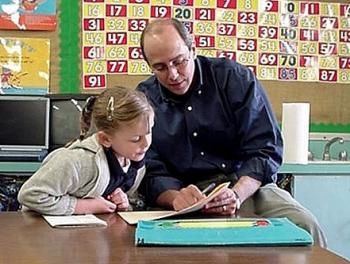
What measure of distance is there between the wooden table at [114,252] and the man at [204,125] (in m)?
0.68

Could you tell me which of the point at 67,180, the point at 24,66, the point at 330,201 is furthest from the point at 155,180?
the point at 24,66

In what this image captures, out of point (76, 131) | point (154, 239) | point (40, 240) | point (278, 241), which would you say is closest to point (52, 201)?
point (40, 240)

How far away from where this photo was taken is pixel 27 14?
9.41 feet

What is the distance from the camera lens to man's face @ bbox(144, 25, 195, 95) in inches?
75.7

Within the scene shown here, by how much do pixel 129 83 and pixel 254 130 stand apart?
1078 mm

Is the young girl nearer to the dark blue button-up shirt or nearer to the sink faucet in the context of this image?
the dark blue button-up shirt

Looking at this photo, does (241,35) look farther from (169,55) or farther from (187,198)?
(187,198)

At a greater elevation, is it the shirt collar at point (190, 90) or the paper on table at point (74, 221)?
the shirt collar at point (190, 90)

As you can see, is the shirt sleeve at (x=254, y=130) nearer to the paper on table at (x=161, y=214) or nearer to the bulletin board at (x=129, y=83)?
the paper on table at (x=161, y=214)

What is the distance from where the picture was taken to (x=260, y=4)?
10.2 ft

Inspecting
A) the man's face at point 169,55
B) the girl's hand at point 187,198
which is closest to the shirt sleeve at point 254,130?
the man's face at point 169,55

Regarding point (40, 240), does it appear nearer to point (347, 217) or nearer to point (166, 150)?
point (166, 150)

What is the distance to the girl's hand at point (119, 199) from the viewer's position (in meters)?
1.65

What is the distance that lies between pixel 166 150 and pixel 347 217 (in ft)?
3.41
